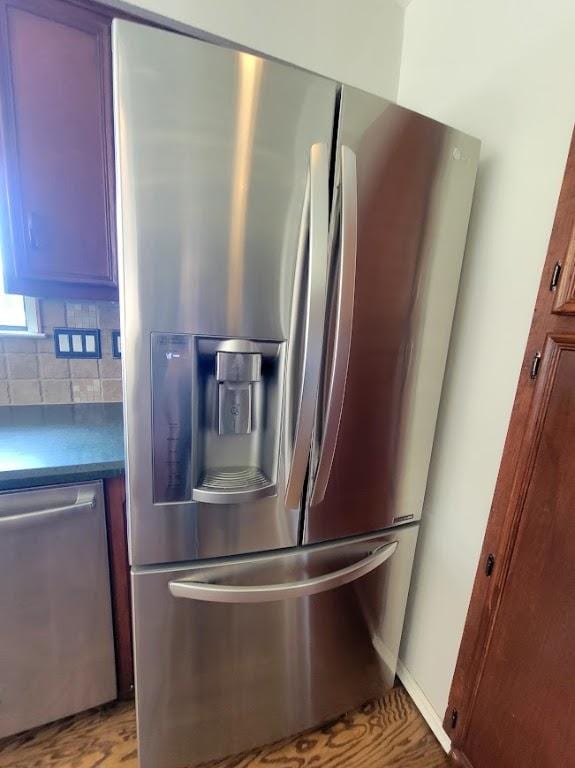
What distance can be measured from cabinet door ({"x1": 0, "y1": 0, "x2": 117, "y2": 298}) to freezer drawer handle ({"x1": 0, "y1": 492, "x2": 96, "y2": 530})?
67 cm

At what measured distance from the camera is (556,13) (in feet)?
2.77

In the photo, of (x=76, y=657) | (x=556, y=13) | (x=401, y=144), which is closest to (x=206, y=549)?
(x=76, y=657)

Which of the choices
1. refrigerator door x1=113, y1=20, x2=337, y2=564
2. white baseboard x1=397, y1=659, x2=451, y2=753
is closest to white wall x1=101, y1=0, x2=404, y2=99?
refrigerator door x1=113, y1=20, x2=337, y2=564

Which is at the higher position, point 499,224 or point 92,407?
point 499,224

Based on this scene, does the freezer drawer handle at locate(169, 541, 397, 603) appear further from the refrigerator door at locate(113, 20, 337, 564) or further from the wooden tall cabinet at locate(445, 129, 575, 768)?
the wooden tall cabinet at locate(445, 129, 575, 768)

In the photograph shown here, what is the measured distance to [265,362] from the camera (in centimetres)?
90

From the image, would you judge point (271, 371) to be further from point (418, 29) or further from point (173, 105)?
point (418, 29)

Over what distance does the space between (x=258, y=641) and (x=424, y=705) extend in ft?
2.48

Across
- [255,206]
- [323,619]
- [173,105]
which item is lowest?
[323,619]

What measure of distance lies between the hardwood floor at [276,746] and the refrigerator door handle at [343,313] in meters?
1.01

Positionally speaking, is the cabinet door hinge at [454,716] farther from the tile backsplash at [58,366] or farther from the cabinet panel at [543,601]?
the tile backsplash at [58,366]

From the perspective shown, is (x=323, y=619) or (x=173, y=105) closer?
(x=173, y=105)

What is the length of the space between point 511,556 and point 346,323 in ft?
2.37

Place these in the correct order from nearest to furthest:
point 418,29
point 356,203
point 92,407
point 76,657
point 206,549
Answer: point 356,203 → point 206,549 → point 76,657 → point 418,29 → point 92,407
